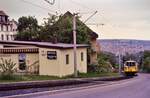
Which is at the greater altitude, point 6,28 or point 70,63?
point 6,28

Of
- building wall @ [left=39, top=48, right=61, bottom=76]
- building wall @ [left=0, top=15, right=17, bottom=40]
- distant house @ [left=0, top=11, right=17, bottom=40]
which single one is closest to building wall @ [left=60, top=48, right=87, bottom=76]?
building wall @ [left=39, top=48, right=61, bottom=76]

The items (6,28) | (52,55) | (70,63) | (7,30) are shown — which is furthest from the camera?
(6,28)

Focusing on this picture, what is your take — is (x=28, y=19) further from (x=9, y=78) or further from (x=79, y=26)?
(x=9, y=78)

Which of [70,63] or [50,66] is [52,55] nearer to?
[50,66]

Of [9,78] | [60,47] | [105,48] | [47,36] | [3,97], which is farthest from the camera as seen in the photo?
[105,48]

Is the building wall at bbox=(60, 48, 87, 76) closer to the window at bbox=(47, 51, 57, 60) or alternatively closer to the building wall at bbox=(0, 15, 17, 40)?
the window at bbox=(47, 51, 57, 60)

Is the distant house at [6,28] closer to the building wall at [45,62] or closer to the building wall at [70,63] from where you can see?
the building wall at [70,63]

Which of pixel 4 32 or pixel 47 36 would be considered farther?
pixel 4 32

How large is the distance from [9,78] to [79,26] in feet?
111

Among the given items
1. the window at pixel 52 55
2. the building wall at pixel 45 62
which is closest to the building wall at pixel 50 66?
the building wall at pixel 45 62

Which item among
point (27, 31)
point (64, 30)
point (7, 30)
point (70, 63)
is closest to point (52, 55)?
point (70, 63)

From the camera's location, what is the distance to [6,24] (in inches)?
5999

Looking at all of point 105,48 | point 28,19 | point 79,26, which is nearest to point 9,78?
point 79,26

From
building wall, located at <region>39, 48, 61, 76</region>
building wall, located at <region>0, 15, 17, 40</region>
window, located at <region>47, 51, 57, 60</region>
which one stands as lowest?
building wall, located at <region>39, 48, 61, 76</region>
